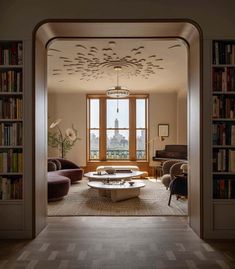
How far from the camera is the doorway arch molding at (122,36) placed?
12.0 feet

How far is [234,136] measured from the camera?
3676 mm

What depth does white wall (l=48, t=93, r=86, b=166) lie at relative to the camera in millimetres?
10445

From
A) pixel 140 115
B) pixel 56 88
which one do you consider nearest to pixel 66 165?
pixel 56 88

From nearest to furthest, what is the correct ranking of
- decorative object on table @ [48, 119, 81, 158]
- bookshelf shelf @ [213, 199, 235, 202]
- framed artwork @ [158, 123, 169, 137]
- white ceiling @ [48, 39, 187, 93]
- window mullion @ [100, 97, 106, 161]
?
bookshelf shelf @ [213, 199, 235, 202] → white ceiling @ [48, 39, 187, 93] → decorative object on table @ [48, 119, 81, 158] → framed artwork @ [158, 123, 169, 137] → window mullion @ [100, 97, 106, 161]

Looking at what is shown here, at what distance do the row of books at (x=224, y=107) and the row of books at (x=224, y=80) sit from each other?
0.13 metres

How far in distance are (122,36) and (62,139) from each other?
661cm

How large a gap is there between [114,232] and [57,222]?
A: 1029mm

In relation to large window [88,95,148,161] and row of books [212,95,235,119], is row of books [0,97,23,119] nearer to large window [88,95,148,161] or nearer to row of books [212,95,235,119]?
row of books [212,95,235,119]

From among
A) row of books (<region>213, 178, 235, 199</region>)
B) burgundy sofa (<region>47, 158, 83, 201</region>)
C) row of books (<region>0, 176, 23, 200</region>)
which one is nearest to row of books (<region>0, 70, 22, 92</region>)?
row of books (<region>0, 176, 23, 200</region>)

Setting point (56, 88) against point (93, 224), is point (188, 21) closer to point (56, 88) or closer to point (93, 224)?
point (93, 224)

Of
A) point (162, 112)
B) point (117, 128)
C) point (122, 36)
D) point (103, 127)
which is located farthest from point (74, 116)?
point (122, 36)

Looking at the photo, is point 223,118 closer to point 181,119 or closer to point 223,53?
point 223,53

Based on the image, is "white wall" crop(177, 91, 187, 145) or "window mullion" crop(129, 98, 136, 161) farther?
"window mullion" crop(129, 98, 136, 161)

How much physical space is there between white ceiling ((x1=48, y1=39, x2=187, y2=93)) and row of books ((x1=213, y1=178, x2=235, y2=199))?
212cm
